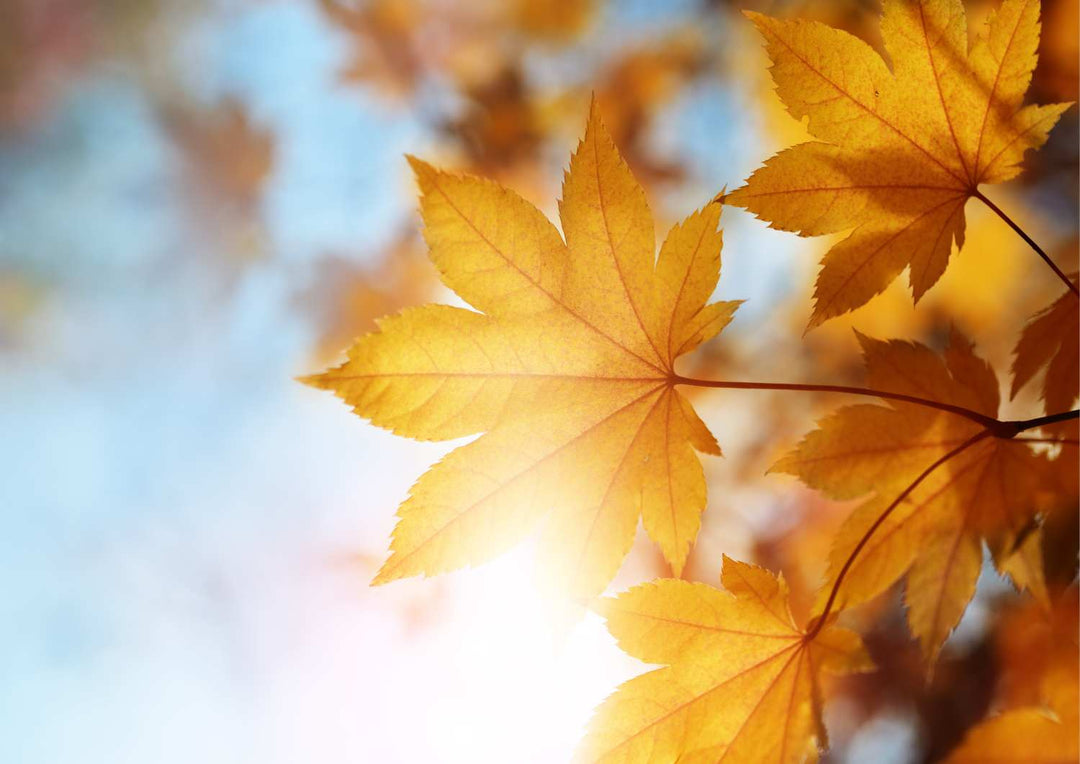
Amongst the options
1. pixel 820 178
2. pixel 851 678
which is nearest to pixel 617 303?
pixel 820 178

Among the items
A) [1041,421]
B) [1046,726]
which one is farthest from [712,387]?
[1046,726]

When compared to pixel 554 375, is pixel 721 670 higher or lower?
lower

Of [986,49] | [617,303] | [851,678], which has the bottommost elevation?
[851,678]

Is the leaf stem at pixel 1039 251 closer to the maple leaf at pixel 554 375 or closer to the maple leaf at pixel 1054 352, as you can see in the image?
the maple leaf at pixel 1054 352

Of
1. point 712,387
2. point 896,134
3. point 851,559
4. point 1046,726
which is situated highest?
point 896,134

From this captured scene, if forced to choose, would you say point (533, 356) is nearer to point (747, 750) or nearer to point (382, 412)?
A: point (382, 412)

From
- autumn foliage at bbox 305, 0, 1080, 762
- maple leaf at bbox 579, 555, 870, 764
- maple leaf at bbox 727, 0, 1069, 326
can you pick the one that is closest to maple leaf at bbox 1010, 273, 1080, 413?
autumn foliage at bbox 305, 0, 1080, 762

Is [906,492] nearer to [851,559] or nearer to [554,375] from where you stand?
[851,559]
